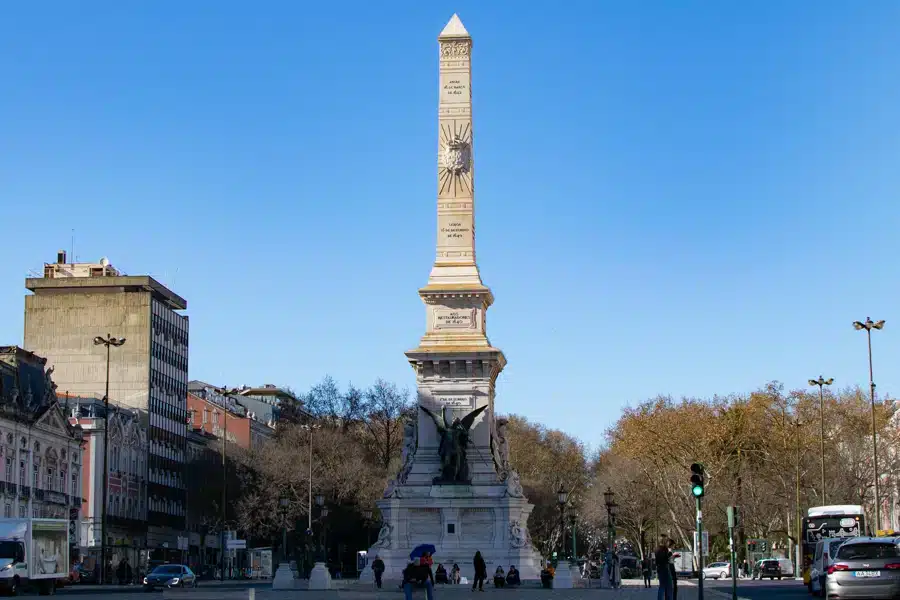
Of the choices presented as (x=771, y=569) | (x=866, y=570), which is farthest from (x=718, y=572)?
(x=866, y=570)

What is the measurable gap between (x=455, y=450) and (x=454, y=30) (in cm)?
1862

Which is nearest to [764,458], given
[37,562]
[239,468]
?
[239,468]

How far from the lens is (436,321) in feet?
203

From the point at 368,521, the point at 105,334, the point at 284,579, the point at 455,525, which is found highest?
the point at 105,334

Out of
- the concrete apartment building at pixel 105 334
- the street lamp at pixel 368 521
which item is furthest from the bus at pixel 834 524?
the concrete apartment building at pixel 105 334

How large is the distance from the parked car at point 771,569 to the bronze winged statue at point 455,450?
2910 cm

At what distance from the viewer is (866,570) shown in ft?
112

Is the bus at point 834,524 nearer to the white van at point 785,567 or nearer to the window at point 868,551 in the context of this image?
the white van at point 785,567

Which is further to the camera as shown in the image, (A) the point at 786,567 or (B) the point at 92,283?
(B) the point at 92,283

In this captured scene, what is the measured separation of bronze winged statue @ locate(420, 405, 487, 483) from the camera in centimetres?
5969

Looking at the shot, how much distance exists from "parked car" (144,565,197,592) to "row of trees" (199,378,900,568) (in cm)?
3071

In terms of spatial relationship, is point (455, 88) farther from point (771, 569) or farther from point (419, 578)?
point (771, 569)

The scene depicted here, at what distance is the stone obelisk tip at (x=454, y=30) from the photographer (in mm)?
65000

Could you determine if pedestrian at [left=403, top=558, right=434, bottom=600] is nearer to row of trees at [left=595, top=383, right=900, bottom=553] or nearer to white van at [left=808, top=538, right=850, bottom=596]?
white van at [left=808, top=538, right=850, bottom=596]
